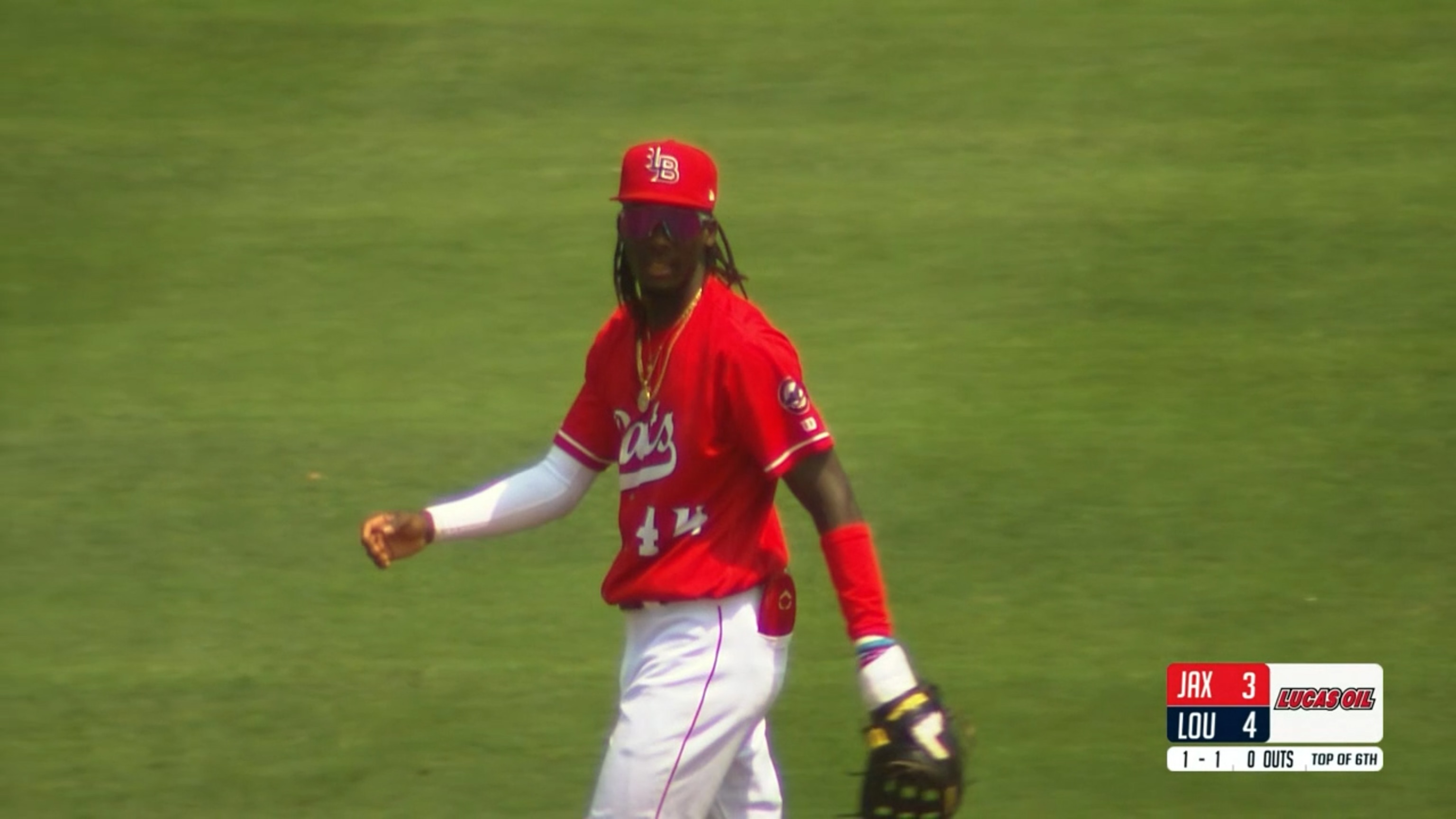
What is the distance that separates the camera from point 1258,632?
679 centimetres

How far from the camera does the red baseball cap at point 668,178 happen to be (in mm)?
4320

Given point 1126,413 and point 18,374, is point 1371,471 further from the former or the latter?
point 18,374

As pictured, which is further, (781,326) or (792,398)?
(781,326)

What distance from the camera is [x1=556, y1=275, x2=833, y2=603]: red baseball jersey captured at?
427 centimetres

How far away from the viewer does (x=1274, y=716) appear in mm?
6430

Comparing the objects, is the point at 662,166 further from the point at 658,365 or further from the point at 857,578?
the point at 857,578

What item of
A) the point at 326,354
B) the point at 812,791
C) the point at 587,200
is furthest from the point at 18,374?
the point at 812,791

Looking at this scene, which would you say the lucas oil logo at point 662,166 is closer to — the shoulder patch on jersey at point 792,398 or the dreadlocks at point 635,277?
the dreadlocks at point 635,277

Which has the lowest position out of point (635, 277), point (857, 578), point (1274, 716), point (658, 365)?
point (1274, 716)

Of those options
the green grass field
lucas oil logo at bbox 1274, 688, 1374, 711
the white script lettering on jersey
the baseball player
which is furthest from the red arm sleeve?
lucas oil logo at bbox 1274, 688, 1374, 711

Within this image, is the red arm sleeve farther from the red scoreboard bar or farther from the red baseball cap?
the red scoreboard bar

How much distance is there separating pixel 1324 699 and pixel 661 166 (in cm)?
332

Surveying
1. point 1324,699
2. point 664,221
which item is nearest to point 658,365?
point 664,221

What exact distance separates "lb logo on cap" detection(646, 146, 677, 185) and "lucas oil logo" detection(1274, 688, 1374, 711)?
10.5 feet
